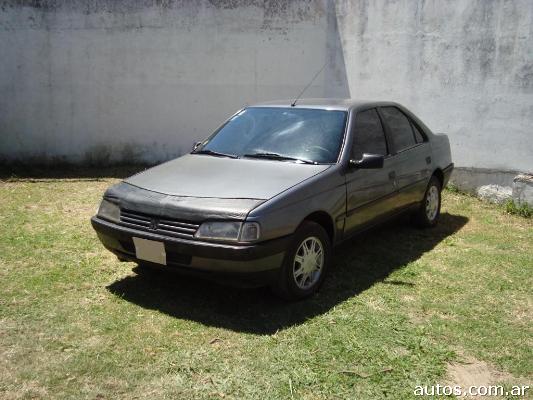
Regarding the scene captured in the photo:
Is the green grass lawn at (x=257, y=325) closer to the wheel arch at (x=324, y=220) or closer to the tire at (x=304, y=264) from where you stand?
the tire at (x=304, y=264)

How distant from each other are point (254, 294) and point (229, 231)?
841 mm

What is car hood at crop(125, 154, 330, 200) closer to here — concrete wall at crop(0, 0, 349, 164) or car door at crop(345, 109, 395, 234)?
car door at crop(345, 109, 395, 234)

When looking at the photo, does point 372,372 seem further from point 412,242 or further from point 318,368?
point 412,242

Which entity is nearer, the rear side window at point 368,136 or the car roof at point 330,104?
the rear side window at point 368,136

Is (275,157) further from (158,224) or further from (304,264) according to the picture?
(158,224)

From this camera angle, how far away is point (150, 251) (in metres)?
3.86

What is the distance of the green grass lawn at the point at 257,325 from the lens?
311 cm

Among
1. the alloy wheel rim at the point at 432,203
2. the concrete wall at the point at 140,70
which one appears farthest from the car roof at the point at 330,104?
the concrete wall at the point at 140,70

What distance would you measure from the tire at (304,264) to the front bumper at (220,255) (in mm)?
113

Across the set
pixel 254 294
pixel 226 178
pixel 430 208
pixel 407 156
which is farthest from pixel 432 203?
pixel 226 178

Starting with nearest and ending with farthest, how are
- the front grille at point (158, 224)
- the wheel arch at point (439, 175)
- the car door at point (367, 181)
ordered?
the front grille at point (158, 224)
the car door at point (367, 181)
the wheel arch at point (439, 175)

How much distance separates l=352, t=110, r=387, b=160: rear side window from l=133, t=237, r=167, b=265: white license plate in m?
1.85

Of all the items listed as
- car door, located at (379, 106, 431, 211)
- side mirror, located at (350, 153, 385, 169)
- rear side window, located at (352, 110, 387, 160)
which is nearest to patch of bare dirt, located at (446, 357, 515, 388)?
side mirror, located at (350, 153, 385, 169)

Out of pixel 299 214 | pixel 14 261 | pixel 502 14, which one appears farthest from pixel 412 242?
pixel 14 261
